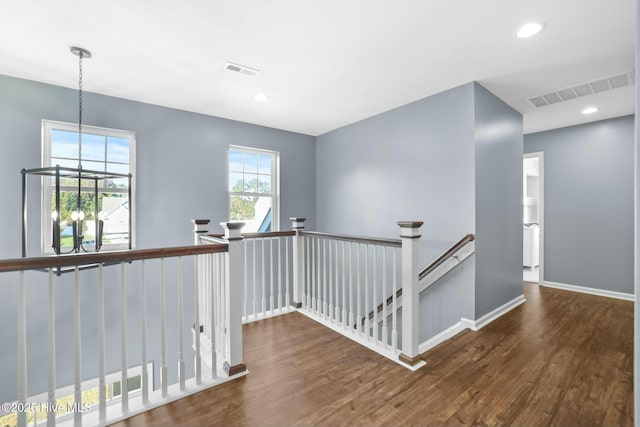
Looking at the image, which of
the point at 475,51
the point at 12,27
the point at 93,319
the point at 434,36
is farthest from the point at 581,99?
the point at 93,319

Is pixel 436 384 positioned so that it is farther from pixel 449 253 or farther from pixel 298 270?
pixel 298 270

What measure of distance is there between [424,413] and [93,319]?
351 cm

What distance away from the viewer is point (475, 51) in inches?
97.3

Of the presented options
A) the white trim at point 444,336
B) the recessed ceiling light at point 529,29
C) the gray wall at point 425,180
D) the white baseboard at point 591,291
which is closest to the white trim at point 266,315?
the white trim at point 444,336

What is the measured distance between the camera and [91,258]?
1580 millimetres

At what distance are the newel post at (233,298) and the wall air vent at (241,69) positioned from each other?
1588 mm

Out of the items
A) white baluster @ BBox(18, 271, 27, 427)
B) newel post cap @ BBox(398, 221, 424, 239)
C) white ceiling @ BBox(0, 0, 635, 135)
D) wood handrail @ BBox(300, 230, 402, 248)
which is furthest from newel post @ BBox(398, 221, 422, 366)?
white baluster @ BBox(18, 271, 27, 427)

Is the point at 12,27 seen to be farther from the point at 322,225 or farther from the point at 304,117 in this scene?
the point at 322,225

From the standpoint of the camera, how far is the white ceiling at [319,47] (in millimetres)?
1973

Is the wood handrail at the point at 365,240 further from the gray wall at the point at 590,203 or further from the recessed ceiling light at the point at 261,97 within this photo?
the gray wall at the point at 590,203

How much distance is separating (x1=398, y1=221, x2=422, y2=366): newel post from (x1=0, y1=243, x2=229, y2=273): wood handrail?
1.38 m

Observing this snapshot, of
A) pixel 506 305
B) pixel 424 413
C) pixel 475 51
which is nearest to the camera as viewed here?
pixel 424 413

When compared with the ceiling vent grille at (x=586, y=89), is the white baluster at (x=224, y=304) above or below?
below

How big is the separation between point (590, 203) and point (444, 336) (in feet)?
11.0
